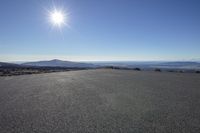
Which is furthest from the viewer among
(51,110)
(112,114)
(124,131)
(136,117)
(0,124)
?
(51,110)

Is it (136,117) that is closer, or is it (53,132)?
(53,132)

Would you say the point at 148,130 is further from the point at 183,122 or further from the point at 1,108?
the point at 1,108

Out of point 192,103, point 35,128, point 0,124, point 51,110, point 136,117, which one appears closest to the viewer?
point 35,128

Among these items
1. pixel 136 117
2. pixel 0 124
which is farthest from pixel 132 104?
pixel 0 124

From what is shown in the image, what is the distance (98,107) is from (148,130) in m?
2.51

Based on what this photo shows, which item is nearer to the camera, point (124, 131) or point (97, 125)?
point (124, 131)

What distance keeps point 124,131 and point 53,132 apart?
1479mm

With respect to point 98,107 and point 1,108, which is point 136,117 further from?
point 1,108

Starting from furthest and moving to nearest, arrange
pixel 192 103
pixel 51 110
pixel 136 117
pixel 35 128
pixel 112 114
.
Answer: pixel 192 103, pixel 51 110, pixel 112 114, pixel 136 117, pixel 35 128

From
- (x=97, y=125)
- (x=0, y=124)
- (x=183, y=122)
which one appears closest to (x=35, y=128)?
(x=0, y=124)

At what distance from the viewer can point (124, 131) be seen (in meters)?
4.24

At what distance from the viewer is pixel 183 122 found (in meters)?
4.77

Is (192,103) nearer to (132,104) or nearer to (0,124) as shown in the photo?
(132,104)

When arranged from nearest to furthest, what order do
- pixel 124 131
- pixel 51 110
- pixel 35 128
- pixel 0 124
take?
pixel 124 131 < pixel 35 128 < pixel 0 124 < pixel 51 110
